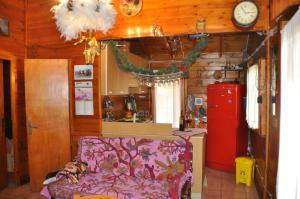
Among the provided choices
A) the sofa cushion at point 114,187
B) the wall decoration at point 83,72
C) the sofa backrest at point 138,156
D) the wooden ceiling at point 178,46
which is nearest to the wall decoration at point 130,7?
the wall decoration at point 83,72

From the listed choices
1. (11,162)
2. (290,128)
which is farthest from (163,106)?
(290,128)

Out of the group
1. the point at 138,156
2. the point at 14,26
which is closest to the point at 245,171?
the point at 138,156

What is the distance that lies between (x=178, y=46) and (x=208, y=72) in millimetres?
1028

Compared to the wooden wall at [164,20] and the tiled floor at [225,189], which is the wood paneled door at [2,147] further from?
the tiled floor at [225,189]

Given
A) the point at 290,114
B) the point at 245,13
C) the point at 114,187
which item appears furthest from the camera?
the point at 245,13

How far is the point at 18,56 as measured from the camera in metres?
3.92

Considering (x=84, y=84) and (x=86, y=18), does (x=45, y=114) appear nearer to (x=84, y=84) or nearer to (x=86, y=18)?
(x=84, y=84)

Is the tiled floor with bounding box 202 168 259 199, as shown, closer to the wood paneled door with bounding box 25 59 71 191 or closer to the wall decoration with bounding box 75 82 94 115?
the wall decoration with bounding box 75 82 94 115

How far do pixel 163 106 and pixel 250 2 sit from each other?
3.16 metres

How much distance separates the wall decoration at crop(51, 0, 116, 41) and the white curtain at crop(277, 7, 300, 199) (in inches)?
81.5

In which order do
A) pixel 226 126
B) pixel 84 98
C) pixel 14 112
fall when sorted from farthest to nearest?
pixel 226 126, pixel 14 112, pixel 84 98

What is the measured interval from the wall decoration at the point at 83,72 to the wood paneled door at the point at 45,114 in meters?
0.14

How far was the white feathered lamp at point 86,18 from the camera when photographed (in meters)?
2.99

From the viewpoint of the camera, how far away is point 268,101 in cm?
289
